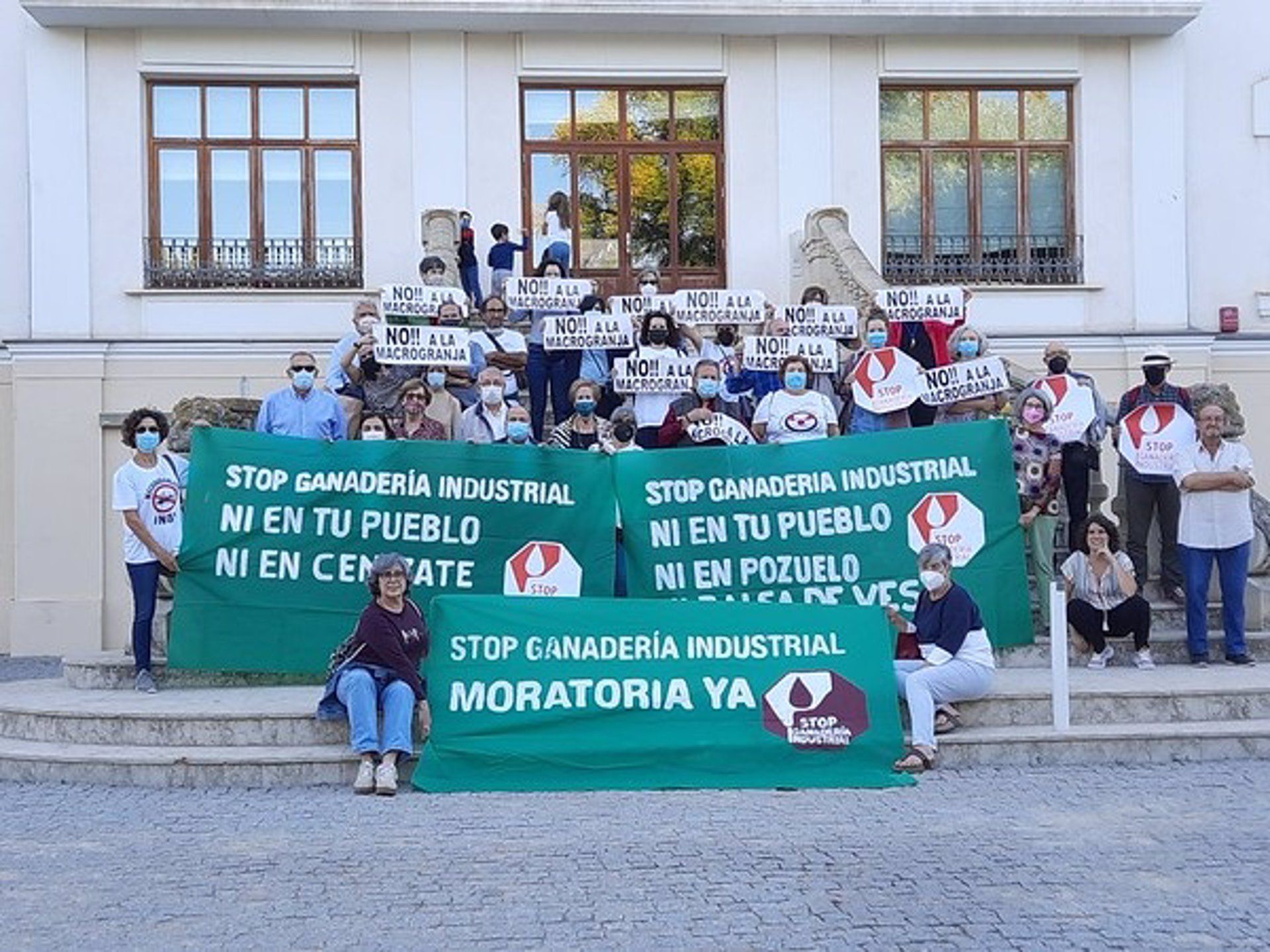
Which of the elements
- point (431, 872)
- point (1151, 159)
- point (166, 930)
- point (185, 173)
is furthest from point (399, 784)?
point (1151, 159)

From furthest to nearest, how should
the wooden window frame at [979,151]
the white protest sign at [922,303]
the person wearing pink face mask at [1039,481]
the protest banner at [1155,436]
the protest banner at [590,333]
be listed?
the wooden window frame at [979,151]
the protest banner at [590,333]
the white protest sign at [922,303]
the protest banner at [1155,436]
the person wearing pink face mask at [1039,481]

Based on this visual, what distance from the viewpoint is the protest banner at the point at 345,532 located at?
42.7 feet

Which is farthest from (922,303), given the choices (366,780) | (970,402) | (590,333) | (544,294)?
(366,780)

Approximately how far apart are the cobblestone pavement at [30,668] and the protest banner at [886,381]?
27.7 feet

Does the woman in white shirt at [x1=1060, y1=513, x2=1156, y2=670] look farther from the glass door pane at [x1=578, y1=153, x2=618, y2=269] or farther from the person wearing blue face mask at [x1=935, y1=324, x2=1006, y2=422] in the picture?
the glass door pane at [x1=578, y1=153, x2=618, y2=269]

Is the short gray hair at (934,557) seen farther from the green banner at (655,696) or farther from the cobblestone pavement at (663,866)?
the cobblestone pavement at (663,866)

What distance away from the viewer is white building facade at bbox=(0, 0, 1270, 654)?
→ 68.8ft

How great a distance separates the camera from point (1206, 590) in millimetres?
Result: 13477

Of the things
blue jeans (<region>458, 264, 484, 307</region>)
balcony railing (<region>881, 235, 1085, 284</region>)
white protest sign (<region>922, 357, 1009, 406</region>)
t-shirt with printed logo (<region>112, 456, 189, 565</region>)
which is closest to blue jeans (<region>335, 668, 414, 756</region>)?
t-shirt with printed logo (<region>112, 456, 189, 565</region>)

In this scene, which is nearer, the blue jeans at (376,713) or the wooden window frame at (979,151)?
the blue jeans at (376,713)

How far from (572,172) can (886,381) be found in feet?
28.0

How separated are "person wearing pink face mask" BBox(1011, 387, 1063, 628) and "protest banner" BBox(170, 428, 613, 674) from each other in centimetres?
316

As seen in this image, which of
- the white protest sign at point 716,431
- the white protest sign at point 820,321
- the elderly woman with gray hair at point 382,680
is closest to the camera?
the elderly woman with gray hair at point 382,680

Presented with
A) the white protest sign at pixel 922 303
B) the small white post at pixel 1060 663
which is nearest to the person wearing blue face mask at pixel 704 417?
the white protest sign at pixel 922 303
